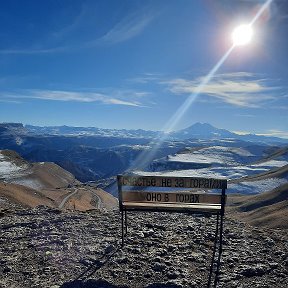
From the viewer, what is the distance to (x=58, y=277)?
10.1 metres

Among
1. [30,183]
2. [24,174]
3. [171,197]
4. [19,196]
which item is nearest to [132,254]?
[171,197]

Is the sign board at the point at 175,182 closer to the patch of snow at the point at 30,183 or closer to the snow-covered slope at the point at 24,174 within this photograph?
the snow-covered slope at the point at 24,174

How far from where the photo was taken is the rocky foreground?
10.2 m

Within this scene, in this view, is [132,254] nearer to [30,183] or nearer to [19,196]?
[19,196]

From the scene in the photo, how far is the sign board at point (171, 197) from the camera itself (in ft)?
41.9

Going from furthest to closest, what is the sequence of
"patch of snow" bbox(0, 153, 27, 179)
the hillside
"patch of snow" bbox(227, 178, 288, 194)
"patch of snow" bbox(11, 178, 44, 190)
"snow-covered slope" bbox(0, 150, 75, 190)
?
"patch of snow" bbox(227, 178, 288, 194), "patch of snow" bbox(0, 153, 27, 179), "snow-covered slope" bbox(0, 150, 75, 190), "patch of snow" bbox(11, 178, 44, 190), the hillside

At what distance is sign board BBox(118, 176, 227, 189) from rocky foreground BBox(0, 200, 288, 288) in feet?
6.44

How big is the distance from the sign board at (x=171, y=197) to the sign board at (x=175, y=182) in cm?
38

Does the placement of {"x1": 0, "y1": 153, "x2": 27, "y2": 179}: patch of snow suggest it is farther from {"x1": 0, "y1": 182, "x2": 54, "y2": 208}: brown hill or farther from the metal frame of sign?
the metal frame of sign

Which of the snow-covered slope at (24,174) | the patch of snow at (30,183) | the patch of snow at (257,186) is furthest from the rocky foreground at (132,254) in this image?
the patch of snow at (257,186)

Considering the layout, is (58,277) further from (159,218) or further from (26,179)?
(26,179)

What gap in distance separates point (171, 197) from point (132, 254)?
2.34 m

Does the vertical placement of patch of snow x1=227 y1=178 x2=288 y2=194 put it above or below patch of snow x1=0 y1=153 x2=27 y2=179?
below

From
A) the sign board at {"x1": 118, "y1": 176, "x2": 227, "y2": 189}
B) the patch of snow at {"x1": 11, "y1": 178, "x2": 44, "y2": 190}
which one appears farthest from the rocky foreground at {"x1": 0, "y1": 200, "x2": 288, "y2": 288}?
the patch of snow at {"x1": 11, "y1": 178, "x2": 44, "y2": 190}
